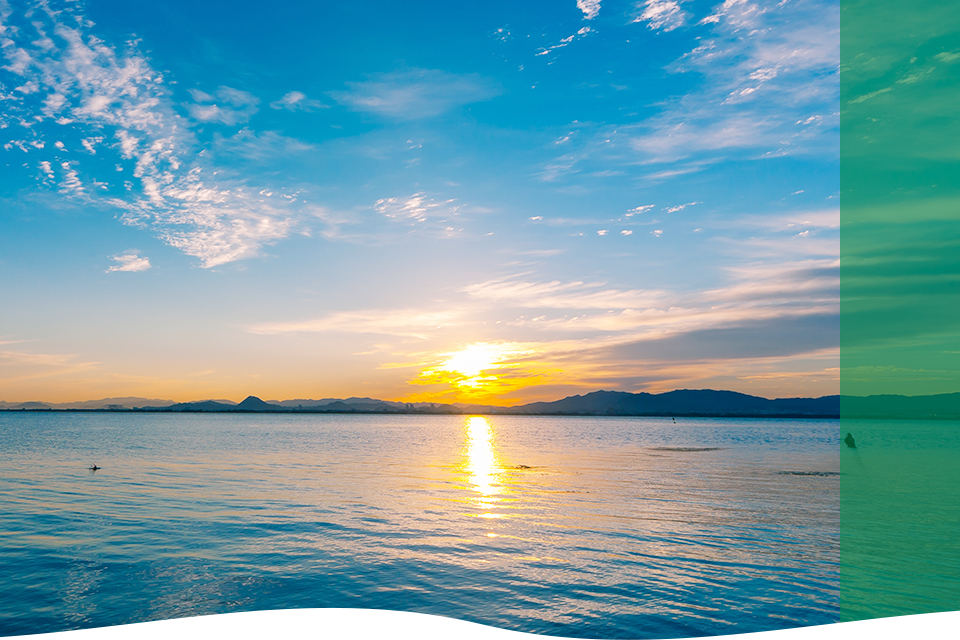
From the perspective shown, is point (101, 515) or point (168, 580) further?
point (101, 515)

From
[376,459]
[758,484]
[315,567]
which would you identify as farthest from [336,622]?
[376,459]

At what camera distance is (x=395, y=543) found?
993 inches

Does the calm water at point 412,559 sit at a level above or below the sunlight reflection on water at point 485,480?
above

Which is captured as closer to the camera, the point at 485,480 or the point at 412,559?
the point at 412,559

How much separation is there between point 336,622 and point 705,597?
11.7 meters

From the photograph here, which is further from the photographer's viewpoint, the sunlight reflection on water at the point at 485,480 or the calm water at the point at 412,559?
the sunlight reflection on water at the point at 485,480

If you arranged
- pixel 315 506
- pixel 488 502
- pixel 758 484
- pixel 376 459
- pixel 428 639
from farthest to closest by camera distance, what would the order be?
pixel 376 459
pixel 758 484
pixel 488 502
pixel 315 506
pixel 428 639

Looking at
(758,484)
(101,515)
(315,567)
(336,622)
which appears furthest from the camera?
(758,484)

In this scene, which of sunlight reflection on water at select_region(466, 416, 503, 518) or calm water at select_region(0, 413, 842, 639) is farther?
sunlight reflection on water at select_region(466, 416, 503, 518)

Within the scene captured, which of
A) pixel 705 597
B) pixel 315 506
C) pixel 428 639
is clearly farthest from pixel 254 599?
pixel 315 506

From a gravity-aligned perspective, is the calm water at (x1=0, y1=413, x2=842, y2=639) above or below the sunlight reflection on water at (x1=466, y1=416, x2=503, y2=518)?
above

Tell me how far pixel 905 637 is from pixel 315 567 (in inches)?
755

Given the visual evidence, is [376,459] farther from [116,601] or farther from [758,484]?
[116,601]

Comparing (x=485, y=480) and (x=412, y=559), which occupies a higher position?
(x=412, y=559)
